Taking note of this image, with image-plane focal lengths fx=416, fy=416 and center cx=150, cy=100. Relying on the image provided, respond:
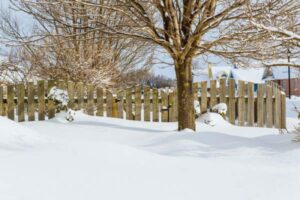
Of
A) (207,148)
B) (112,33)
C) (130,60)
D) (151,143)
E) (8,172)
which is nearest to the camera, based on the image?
(8,172)

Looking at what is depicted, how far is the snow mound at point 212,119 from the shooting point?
438 inches

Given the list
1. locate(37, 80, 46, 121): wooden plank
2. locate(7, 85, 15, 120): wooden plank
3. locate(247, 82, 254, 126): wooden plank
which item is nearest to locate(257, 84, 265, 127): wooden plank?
locate(247, 82, 254, 126): wooden plank

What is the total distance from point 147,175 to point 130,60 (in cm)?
1228

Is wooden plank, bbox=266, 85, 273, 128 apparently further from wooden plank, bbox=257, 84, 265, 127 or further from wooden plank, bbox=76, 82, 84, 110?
wooden plank, bbox=76, 82, 84, 110

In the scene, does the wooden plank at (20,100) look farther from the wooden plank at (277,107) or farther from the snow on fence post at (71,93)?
the wooden plank at (277,107)

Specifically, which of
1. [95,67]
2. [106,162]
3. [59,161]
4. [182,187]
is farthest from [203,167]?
[95,67]

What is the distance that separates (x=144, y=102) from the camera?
11.8 meters

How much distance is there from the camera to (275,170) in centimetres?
433

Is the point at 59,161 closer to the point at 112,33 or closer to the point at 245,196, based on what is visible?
the point at 245,196

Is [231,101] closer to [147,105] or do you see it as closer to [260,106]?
[260,106]

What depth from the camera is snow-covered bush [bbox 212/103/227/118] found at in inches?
466

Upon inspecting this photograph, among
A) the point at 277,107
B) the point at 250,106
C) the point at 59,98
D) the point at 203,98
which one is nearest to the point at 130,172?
the point at 59,98

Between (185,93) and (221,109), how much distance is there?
3.10 metres

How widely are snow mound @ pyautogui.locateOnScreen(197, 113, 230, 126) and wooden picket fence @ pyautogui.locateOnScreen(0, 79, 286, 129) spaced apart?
76 cm
